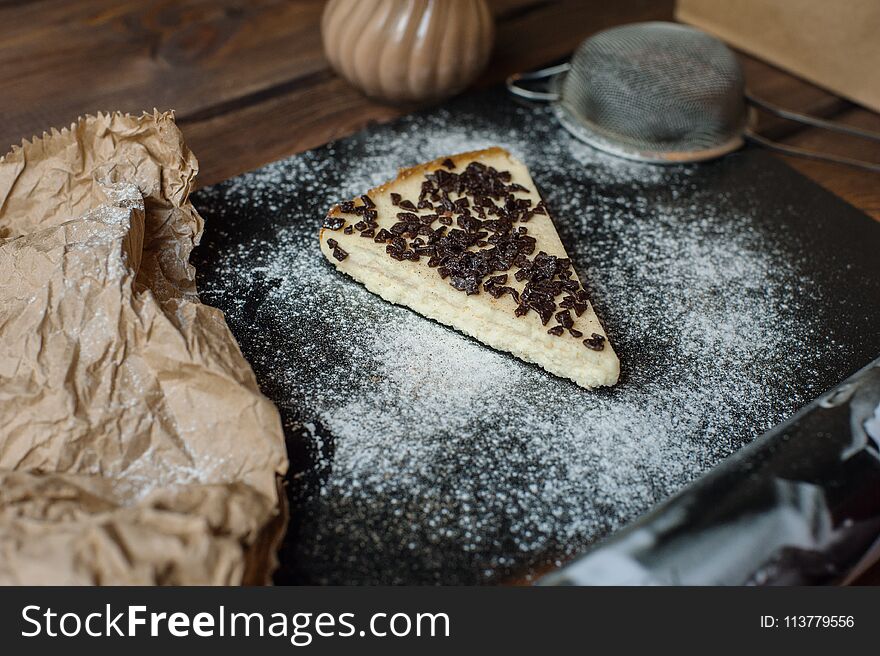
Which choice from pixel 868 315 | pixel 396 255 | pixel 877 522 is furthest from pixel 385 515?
pixel 868 315

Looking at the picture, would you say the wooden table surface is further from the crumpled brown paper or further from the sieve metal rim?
the crumpled brown paper

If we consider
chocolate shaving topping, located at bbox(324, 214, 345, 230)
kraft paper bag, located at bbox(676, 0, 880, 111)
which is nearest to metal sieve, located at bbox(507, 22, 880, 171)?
kraft paper bag, located at bbox(676, 0, 880, 111)

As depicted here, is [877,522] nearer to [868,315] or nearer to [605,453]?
[605,453]

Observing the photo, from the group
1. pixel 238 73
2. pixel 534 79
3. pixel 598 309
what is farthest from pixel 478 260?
pixel 238 73

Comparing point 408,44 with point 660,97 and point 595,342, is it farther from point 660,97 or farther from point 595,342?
point 595,342

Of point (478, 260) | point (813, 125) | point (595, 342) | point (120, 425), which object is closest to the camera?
point (120, 425)
